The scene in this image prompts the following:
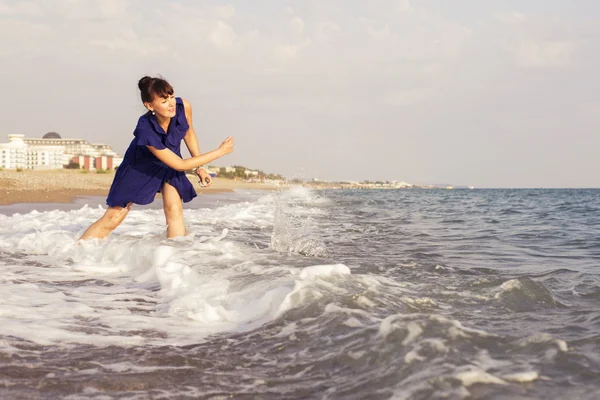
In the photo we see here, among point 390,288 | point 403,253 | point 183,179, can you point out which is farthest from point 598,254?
point 183,179

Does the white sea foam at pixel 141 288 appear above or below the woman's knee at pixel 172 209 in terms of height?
below

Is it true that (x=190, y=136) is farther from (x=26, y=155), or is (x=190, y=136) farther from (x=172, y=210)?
(x=26, y=155)

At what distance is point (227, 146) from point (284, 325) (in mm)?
2880

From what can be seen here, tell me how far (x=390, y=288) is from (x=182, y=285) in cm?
151

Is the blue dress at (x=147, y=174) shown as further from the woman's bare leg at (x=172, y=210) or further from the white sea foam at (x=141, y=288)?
the white sea foam at (x=141, y=288)

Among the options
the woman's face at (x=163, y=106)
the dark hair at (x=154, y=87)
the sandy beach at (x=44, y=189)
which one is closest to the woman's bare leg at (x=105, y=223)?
the woman's face at (x=163, y=106)

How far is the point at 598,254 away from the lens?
713 cm

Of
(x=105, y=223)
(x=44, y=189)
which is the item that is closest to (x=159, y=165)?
(x=105, y=223)

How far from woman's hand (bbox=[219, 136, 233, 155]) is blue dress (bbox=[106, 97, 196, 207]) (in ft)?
2.21

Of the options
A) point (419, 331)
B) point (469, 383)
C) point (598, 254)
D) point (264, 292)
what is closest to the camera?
point (469, 383)

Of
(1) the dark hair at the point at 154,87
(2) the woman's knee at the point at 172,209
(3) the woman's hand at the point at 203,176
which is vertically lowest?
(2) the woman's knee at the point at 172,209

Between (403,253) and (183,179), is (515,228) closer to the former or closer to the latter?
(403,253)

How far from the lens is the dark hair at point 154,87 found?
5738 mm

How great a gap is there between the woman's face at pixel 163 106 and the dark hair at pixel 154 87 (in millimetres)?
37
